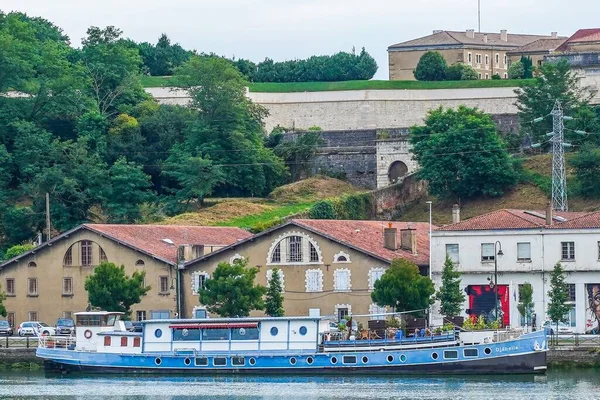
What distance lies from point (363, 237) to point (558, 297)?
11868mm

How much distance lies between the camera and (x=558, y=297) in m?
78.2

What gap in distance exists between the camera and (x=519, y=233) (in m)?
83.2

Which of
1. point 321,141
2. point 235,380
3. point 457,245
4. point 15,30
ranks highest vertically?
point 15,30

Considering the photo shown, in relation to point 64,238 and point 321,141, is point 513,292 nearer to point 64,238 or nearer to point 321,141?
point 64,238

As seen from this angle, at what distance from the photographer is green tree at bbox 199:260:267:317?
261 feet

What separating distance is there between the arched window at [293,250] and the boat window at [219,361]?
9.36m

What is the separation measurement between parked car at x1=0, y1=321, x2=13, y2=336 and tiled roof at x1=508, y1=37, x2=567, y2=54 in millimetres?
72121

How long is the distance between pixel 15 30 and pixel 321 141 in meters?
22.8

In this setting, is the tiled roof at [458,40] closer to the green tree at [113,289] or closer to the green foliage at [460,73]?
the green foliage at [460,73]

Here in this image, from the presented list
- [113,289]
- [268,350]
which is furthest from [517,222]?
[113,289]

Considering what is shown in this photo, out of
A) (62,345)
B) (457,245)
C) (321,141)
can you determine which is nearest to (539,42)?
(321,141)

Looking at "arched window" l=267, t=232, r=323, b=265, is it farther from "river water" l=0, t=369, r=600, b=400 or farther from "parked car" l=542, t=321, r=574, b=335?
"parked car" l=542, t=321, r=574, b=335

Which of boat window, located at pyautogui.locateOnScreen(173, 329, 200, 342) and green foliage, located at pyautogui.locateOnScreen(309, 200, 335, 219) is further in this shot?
green foliage, located at pyautogui.locateOnScreen(309, 200, 335, 219)

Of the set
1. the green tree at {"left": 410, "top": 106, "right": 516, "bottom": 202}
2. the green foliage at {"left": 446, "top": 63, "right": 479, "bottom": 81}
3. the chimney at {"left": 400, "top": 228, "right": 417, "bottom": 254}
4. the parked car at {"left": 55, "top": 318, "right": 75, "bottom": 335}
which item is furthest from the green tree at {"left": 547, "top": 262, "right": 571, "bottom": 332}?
the green foliage at {"left": 446, "top": 63, "right": 479, "bottom": 81}
